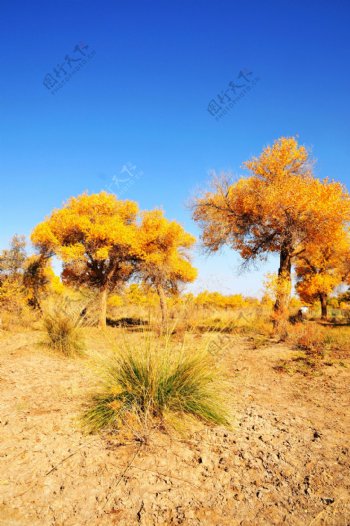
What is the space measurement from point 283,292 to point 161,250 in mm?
8143

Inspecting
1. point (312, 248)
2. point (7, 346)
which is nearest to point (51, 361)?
point (7, 346)

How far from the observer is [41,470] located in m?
2.65

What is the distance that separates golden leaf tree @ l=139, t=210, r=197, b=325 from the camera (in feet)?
59.2

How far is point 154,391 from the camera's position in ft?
11.2

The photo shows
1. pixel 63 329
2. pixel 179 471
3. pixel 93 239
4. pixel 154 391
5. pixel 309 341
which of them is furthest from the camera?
pixel 93 239

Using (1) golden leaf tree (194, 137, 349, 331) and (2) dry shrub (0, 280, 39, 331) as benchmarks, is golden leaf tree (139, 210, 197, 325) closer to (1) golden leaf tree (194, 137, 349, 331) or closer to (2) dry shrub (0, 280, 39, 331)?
(1) golden leaf tree (194, 137, 349, 331)

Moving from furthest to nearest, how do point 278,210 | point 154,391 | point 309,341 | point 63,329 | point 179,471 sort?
point 278,210 < point 309,341 < point 63,329 < point 154,391 < point 179,471

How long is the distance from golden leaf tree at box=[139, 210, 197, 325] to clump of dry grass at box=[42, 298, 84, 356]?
31.0 feet

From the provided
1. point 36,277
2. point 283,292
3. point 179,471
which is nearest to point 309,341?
point 283,292

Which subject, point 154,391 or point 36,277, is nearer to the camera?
point 154,391

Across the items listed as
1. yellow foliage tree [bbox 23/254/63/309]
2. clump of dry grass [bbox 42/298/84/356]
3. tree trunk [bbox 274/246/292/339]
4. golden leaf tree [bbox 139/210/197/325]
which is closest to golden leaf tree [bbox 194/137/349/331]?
tree trunk [bbox 274/246/292/339]

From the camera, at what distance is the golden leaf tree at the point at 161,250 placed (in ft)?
59.2

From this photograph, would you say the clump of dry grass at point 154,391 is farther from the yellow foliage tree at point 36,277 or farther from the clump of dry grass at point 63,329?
the yellow foliage tree at point 36,277

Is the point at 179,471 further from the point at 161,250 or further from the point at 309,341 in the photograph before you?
the point at 161,250
